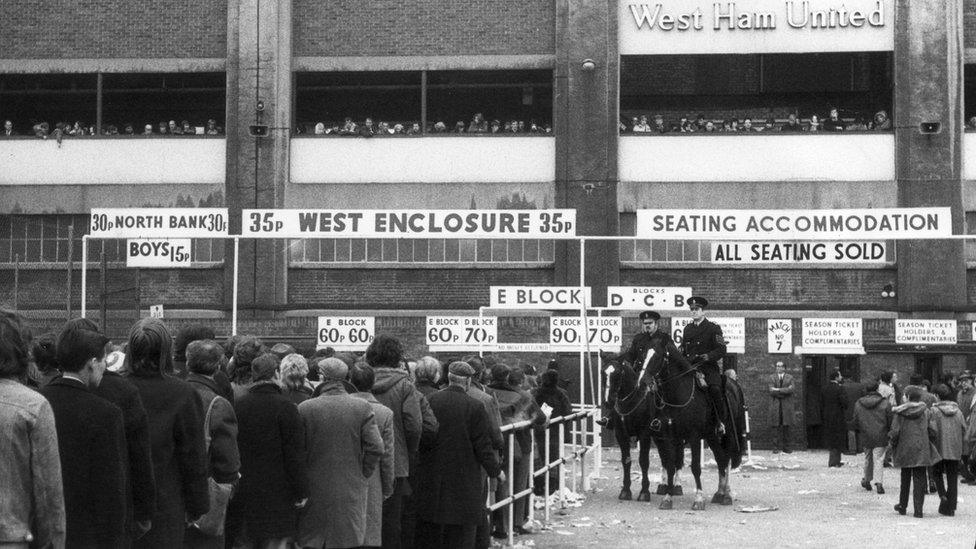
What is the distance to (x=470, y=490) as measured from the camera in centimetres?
1149

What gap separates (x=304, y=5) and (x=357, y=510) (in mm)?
27011

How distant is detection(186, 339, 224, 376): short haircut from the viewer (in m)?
9.22

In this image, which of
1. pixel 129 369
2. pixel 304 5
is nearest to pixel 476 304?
pixel 304 5

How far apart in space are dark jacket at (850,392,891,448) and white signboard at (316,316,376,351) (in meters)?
11.4

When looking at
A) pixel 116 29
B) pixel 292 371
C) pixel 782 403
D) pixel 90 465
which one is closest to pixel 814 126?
pixel 782 403

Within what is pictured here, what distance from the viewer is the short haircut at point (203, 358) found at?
922cm

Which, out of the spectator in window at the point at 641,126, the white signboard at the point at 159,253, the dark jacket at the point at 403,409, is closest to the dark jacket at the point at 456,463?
the dark jacket at the point at 403,409

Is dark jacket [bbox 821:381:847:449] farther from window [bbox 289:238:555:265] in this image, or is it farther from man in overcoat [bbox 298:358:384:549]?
man in overcoat [bbox 298:358:384:549]

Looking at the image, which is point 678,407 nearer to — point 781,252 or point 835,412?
point 781,252

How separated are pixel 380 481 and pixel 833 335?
21.1 meters

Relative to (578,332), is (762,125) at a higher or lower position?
higher

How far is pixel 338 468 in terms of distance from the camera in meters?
9.91

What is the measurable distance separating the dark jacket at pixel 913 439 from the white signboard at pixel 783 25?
1841cm

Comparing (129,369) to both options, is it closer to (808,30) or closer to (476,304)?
(476,304)
